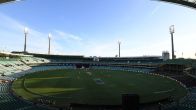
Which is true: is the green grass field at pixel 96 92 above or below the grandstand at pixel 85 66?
below

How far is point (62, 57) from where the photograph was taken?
123375mm

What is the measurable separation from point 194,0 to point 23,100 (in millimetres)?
25640

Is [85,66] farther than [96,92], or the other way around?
[85,66]

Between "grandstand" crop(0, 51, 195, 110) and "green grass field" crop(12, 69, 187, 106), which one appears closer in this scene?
"grandstand" crop(0, 51, 195, 110)

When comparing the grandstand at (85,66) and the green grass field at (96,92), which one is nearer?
the grandstand at (85,66)

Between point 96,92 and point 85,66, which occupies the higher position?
point 85,66

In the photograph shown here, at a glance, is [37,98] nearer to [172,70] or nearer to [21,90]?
[21,90]

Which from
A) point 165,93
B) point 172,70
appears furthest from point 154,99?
point 172,70

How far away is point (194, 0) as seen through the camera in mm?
27266

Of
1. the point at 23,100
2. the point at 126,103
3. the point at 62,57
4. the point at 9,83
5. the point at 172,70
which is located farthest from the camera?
the point at 62,57

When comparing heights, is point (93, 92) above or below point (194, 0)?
below

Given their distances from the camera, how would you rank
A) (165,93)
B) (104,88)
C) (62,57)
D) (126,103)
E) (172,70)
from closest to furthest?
(126,103) → (165,93) → (104,88) → (172,70) → (62,57)

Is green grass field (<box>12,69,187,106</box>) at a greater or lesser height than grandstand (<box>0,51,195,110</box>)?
lesser

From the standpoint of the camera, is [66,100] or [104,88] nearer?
[66,100]
